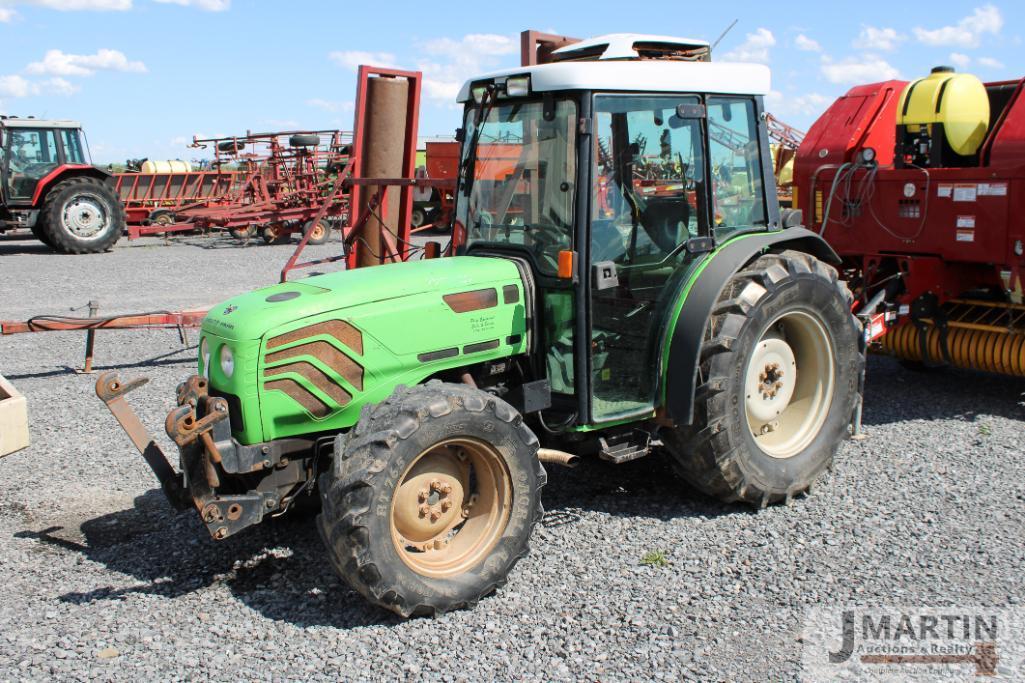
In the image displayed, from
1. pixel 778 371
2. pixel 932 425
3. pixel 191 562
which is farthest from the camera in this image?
pixel 932 425

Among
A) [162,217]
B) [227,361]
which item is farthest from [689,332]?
[162,217]

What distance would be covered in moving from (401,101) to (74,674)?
5995mm

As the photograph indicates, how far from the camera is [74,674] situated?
129 inches

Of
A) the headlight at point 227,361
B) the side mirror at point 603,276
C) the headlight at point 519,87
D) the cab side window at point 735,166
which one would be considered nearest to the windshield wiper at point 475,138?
the headlight at point 519,87

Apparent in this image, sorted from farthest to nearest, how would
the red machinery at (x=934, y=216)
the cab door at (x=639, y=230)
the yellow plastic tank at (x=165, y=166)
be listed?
1. the yellow plastic tank at (x=165, y=166)
2. the red machinery at (x=934, y=216)
3. the cab door at (x=639, y=230)

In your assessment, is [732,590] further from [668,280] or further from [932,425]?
[932,425]

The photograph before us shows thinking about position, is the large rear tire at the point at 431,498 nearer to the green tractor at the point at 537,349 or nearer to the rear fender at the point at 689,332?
the green tractor at the point at 537,349

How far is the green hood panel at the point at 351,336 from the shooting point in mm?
3672

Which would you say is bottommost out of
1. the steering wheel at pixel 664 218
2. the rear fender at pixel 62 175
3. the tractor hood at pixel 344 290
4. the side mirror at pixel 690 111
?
the tractor hood at pixel 344 290

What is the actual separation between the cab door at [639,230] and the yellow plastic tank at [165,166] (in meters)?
20.1

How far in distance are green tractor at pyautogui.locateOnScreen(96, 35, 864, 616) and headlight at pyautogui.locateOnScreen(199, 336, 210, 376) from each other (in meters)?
0.02

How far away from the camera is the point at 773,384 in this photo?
488 cm

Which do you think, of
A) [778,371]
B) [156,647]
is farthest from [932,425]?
[156,647]

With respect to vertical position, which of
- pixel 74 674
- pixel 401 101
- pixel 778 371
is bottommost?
pixel 74 674
